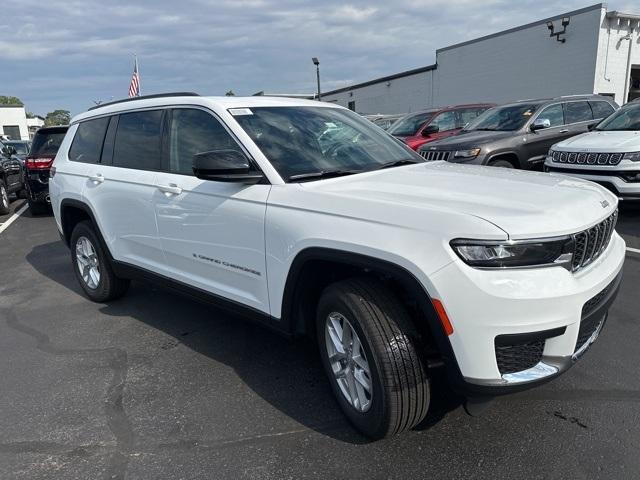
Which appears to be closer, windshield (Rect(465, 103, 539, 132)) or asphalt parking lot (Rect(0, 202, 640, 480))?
asphalt parking lot (Rect(0, 202, 640, 480))

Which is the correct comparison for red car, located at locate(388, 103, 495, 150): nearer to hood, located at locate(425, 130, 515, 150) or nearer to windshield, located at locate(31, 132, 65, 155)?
hood, located at locate(425, 130, 515, 150)

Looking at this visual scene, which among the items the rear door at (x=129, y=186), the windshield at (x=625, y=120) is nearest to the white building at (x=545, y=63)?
the windshield at (x=625, y=120)

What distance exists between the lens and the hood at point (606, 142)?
22.8 feet

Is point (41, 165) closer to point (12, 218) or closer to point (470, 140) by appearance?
point (12, 218)

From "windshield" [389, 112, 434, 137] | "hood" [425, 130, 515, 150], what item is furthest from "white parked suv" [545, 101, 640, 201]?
"windshield" [389, 112, 434, 137]

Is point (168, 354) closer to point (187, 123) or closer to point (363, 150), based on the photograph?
point (187, 123)

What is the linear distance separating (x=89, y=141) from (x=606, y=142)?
6.58 metres

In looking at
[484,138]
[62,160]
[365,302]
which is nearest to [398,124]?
[484,138]

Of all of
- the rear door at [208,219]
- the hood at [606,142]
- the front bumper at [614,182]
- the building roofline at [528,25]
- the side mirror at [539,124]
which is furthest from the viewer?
the building roofline at [528,25]

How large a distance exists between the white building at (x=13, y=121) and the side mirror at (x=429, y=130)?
208ft

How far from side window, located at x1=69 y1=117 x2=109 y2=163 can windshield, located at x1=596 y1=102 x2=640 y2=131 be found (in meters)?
7.18

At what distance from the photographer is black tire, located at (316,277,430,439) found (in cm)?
243

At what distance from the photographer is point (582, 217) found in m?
2.46

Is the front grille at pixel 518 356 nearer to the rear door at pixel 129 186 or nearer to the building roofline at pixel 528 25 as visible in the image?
the rear door at pixel 129 186
